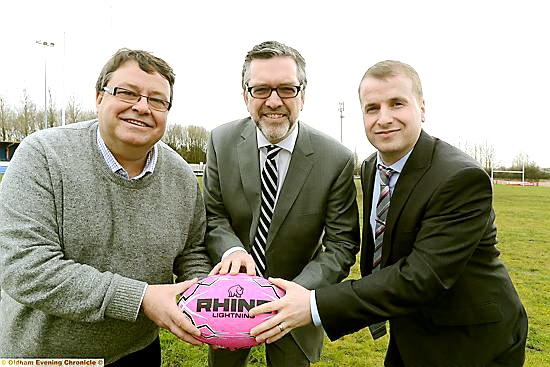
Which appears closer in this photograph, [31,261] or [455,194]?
[31,261]

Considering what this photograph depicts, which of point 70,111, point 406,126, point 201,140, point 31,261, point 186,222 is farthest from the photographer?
point 201,140

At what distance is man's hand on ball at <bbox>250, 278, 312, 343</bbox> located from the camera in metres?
2.60

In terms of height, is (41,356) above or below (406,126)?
below

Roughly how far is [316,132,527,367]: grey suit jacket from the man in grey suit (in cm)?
51

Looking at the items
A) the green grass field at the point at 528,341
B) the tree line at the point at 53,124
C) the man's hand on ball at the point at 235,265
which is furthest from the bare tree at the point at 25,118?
the man's hand on ball at the point at 235,265

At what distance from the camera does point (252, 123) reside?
3.62 metres

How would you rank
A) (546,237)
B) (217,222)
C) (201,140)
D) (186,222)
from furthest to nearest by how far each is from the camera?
(201,140) < (546,237) < (217,222) < (186,222)

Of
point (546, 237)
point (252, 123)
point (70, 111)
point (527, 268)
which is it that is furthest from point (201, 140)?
→ point (252, 123)

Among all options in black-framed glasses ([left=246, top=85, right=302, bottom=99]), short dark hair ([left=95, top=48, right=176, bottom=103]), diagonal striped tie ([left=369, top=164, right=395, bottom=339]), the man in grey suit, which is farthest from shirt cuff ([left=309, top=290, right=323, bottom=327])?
short dark hair ([left=95, top=48, right=176, bottom=103])

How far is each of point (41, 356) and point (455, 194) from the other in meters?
2.41

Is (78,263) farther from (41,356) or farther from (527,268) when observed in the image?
(527,268)

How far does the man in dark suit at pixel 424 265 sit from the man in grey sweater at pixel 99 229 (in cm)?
69

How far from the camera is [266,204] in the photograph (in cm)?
339

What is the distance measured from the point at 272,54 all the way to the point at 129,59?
927mm
